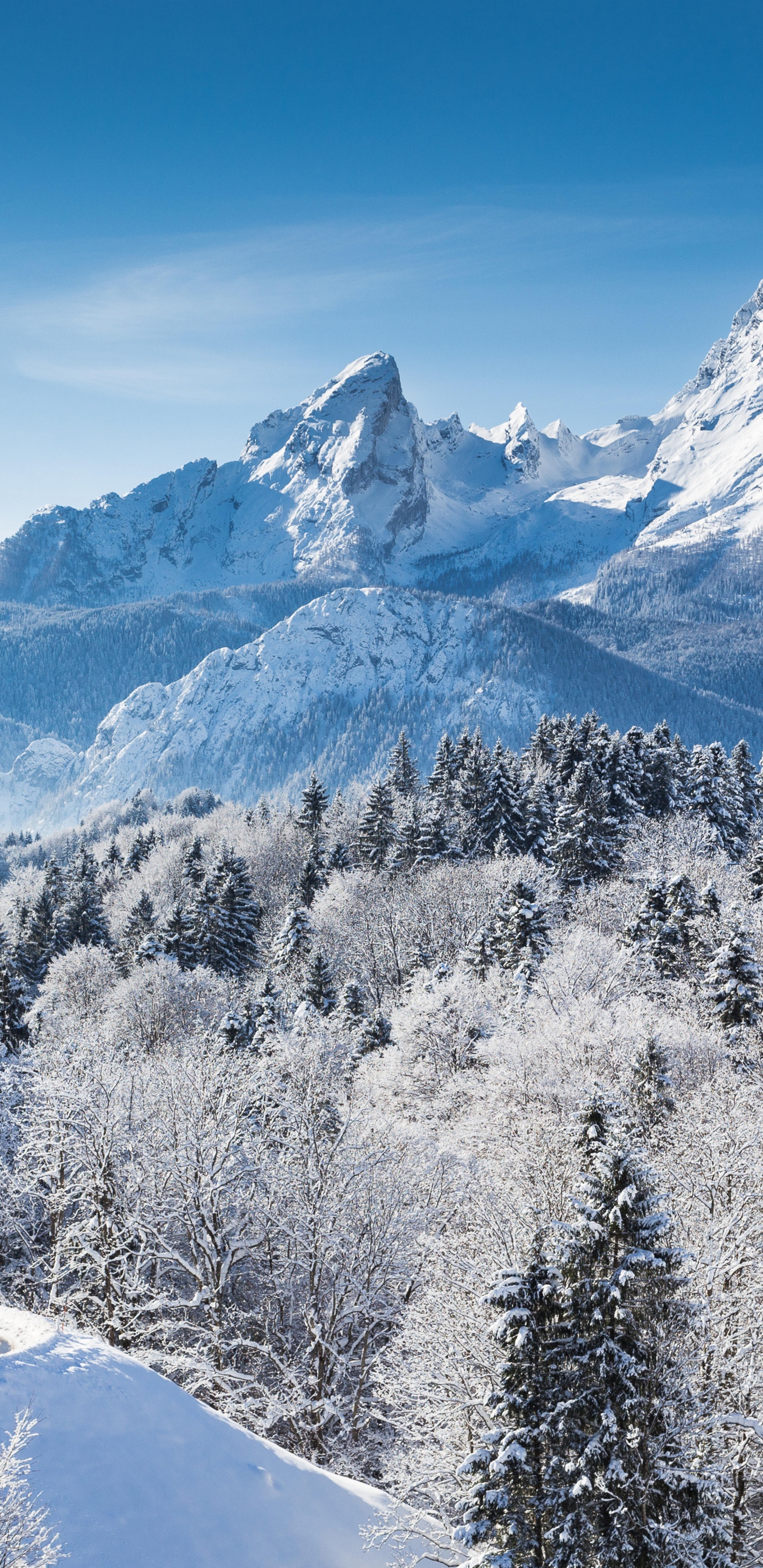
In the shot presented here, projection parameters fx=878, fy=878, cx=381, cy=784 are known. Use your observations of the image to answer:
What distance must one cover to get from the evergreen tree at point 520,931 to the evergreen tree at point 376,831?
24.3 metres

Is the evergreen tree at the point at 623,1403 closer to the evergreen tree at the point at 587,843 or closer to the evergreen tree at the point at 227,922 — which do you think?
the evergreen tree at the point at 587,843

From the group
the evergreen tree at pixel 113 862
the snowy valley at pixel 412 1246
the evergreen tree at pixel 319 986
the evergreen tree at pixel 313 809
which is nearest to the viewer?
the snowy valley at pixel 412 1246

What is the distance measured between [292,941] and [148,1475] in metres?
53.1

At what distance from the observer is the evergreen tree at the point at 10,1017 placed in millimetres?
44719

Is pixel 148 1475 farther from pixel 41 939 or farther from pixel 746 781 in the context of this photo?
pixel 746 781

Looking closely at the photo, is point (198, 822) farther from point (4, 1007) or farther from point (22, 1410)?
point (22, 1410)

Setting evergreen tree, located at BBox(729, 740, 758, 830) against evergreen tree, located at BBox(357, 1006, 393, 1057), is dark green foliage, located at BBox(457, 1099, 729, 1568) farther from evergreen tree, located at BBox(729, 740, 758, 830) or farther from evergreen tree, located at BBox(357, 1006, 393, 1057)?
evergreen tree, located at BBox(729, 740, 758, 830)

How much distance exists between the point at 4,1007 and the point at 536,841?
44230mm

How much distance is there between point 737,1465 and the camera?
15.2 metres

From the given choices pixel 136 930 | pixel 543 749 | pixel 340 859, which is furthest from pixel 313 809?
pixel 543 749

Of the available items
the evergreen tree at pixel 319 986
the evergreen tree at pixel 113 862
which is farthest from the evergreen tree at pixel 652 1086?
the evergreen tree at pixel 113 862

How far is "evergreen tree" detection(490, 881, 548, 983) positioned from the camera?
172 feet

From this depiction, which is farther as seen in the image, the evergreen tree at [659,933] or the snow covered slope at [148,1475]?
the evergreen tree at [659,933]

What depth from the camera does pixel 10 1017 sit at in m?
46.9
